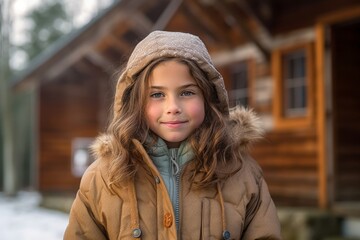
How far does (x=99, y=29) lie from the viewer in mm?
8289

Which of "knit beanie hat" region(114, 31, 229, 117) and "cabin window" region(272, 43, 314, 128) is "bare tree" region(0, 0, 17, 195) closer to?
"cabin window" region(272, 43, 314, 128)

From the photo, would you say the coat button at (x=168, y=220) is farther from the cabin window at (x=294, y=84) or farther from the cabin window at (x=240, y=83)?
the cabin window at (x=240, y=83)

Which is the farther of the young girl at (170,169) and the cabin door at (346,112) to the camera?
the cabin door at (346,112)

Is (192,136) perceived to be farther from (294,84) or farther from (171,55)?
(294,84)

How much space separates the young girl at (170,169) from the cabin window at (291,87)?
4.91 m

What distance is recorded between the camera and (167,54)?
2021 millimetres

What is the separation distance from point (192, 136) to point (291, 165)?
531cm

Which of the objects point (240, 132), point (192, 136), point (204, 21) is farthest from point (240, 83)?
point (192, 136)

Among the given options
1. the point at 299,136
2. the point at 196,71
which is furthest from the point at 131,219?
the point at 299,136

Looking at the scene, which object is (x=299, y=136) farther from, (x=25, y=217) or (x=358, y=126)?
(x=25, y=217)

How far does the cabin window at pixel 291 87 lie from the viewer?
23.0 ft

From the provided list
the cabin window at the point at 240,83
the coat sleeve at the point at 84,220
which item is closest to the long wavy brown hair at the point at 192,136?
the coat sleeve at the point at 84,220

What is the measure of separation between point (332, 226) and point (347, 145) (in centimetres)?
107

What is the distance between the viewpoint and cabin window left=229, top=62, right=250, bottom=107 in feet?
26.3
